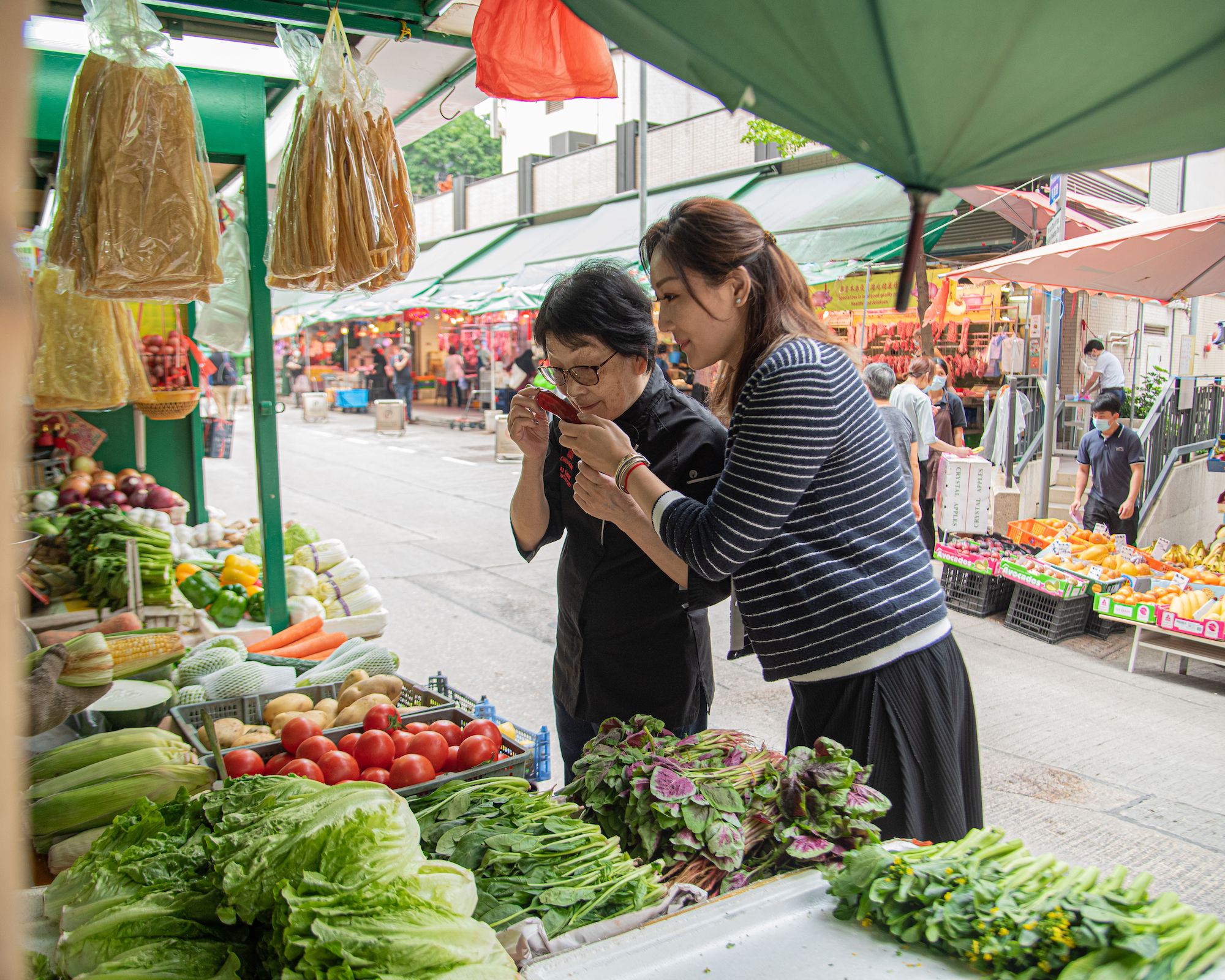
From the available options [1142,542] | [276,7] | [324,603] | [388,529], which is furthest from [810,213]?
[276,7]

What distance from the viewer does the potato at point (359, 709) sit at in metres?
2.89

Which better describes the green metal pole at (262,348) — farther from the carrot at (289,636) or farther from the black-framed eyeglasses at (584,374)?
the black-framed eyeglasses at (584,374)

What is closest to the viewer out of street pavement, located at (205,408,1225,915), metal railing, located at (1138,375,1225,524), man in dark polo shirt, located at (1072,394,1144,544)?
street pavement, located at (205,408,1225,915)

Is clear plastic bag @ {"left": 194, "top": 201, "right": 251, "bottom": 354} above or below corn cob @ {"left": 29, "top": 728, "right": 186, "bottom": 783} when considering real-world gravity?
above

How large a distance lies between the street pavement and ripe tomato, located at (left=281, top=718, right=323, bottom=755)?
2.18 metres

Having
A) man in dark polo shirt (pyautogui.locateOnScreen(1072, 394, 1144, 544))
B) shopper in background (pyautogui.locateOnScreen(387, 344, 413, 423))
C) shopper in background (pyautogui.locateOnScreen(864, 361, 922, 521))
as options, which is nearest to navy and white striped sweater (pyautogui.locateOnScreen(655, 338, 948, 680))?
shopper in background (pyautogui.locateOnScreen(864, 361, 922, 521))

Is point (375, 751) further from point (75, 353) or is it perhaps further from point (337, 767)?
point (75, 353)

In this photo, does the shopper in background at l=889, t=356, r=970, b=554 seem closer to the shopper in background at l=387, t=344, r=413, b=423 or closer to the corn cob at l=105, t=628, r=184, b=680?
the corn cob at l=105, t=628, r=184, b=680

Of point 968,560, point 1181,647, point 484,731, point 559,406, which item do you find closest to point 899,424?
point 968,560

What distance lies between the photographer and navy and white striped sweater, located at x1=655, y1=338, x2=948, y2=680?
180 centimetres

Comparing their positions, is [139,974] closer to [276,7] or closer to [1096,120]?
[1096,120]

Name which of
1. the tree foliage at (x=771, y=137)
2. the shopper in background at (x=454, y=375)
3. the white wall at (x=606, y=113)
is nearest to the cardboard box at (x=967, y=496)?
the tree foliage at (x=771, y=137)

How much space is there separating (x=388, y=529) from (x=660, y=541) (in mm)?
8875

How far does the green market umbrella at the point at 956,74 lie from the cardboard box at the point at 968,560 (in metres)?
6.21
